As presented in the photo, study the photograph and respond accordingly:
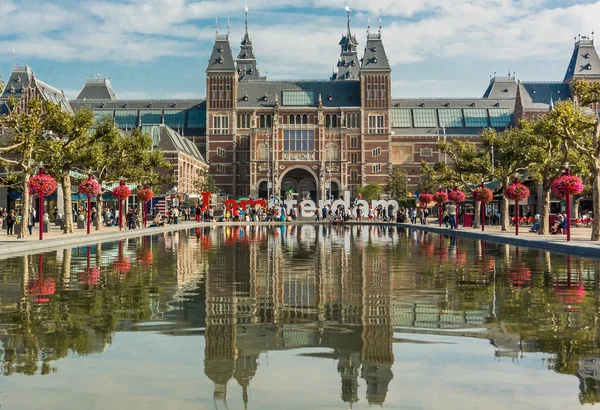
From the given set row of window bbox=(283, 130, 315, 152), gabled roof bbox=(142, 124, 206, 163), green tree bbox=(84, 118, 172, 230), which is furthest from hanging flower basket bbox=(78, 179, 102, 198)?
row of window bbox=(283, 130, 315, 152)

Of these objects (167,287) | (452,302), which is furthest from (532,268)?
(167,287)

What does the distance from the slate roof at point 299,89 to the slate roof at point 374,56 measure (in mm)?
4118

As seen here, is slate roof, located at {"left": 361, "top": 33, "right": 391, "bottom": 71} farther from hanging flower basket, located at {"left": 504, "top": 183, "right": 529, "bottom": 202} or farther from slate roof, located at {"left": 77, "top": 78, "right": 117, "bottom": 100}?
hanging flower basket, located at {"left": 504, "top": 183, "right": 529, "bottom": 202}

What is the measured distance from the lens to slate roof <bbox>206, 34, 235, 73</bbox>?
103 m

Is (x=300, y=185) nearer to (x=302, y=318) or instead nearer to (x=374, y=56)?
(x=374, y=56)

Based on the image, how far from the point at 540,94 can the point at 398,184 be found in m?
26.5

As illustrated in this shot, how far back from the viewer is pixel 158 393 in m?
5.65

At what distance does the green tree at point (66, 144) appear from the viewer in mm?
31562

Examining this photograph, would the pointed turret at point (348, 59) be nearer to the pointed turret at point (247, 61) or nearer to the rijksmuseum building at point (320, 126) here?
the pointed turret at point (247, 61)

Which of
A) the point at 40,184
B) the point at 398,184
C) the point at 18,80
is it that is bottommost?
the point at 40,184

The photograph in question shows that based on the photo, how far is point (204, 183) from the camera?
93625 mm

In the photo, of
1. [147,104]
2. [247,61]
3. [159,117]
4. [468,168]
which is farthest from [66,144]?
[247,61]

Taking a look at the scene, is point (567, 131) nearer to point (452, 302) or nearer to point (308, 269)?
point (308, 269)

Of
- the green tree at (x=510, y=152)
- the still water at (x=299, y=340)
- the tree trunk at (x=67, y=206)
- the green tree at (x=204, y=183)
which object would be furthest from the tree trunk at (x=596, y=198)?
the green tree at (x=204, y=183)
